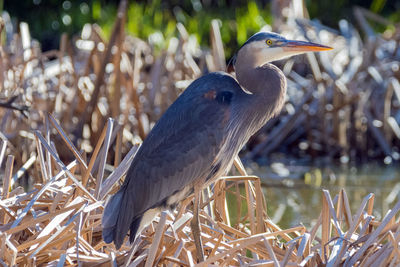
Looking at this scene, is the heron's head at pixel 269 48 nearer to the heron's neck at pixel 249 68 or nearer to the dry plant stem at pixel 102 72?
the heron's neck at pixel 249 68

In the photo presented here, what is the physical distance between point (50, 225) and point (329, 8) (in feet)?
31.5

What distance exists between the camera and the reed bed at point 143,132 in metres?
3.14

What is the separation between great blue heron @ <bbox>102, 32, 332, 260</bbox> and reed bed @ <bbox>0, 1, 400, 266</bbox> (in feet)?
0.34

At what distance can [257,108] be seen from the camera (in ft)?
12.0

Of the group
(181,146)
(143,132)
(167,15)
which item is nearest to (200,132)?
(181,146)

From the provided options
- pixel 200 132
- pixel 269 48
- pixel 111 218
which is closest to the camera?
pixel 111 218

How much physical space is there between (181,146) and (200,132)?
11 cm

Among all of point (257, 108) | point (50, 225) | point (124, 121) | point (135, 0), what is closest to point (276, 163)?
point (124, 121)

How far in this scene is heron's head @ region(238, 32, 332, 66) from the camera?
3.62 metres

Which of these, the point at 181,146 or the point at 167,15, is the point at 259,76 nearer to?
the point at 181,146

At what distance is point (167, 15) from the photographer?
461 inches

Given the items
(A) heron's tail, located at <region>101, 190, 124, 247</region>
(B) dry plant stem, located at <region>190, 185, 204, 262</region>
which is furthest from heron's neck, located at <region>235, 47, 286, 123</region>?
(A) heron's tail, located at <region>101, 190, 124, 247</region>

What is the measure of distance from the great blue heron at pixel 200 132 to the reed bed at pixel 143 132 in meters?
0.10

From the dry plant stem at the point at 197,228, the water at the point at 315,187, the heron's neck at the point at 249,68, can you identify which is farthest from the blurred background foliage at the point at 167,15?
the dry plant stem at the point at 197,228
